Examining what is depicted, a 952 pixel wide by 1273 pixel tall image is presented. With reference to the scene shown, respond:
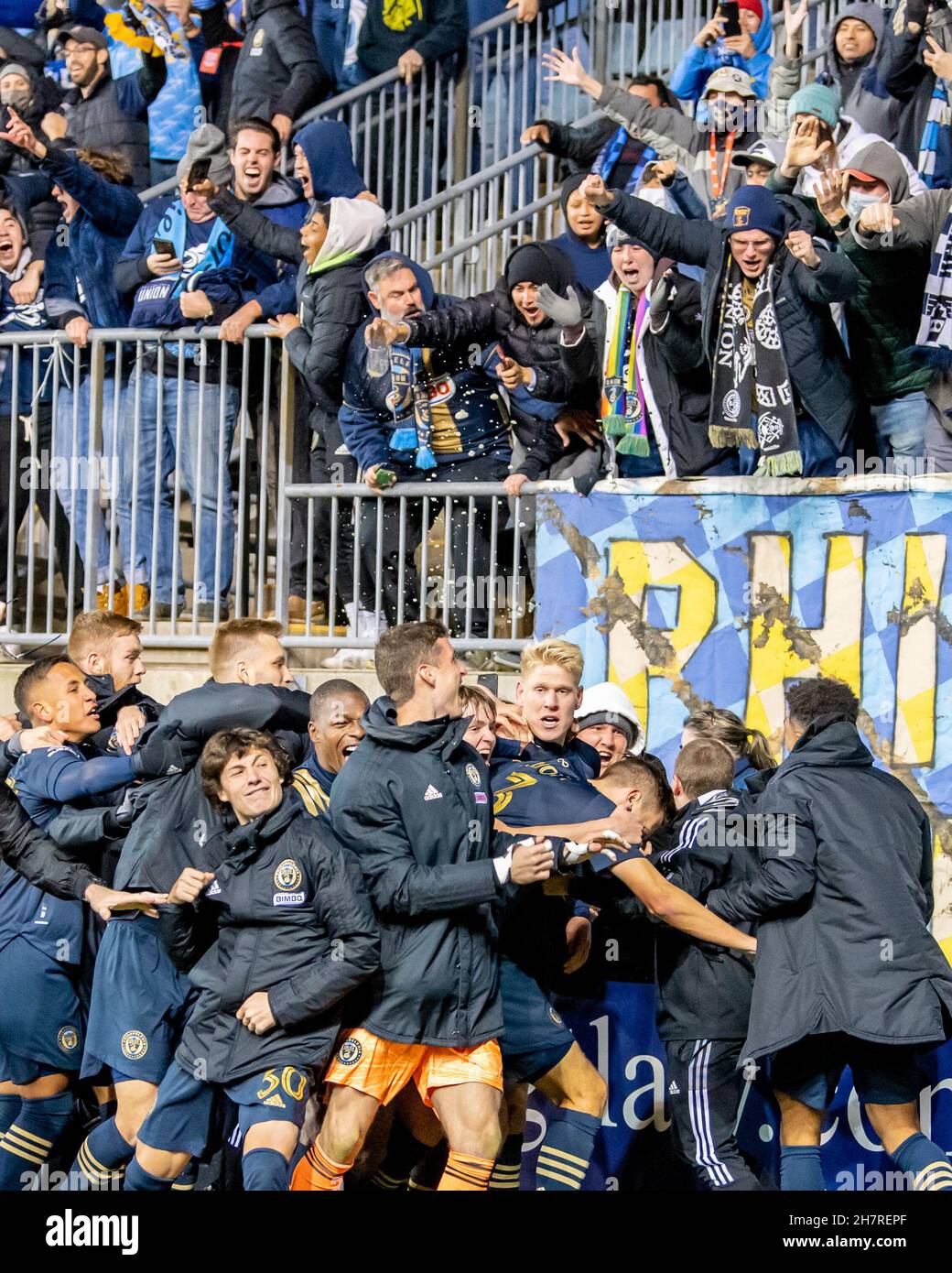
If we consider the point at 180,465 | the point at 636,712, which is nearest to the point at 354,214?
the point at 180,465

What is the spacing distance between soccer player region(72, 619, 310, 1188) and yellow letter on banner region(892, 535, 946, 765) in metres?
3.30

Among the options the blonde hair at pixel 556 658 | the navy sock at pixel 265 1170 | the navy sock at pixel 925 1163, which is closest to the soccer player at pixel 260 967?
the navy sock at pixel 265 1170

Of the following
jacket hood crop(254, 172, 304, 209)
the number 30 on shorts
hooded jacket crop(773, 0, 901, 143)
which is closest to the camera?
the number 30 on shorts

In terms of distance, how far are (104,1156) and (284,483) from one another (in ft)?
14.6

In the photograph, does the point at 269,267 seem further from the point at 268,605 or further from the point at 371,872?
the point at 371,872

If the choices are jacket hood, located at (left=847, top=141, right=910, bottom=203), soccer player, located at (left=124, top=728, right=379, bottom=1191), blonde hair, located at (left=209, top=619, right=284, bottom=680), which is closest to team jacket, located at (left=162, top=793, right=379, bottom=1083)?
soccer player, located at (left=124, top=728, right=379, bottom=1191)

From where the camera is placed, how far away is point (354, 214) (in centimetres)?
1024

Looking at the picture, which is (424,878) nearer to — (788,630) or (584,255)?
(788,630)

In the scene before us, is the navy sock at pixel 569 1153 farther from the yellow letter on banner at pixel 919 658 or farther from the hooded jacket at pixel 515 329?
the hooded jacket at pixel 515 329

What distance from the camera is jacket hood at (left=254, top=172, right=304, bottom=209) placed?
1123 centimetres

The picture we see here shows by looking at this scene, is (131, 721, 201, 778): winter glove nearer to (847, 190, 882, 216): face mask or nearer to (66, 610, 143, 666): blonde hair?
(66, 610, 143, 666): blonde hair

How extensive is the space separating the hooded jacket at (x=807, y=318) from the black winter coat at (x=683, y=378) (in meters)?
0.10

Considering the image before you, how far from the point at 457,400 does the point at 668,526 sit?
1549mm

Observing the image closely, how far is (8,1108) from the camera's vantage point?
296 inches
